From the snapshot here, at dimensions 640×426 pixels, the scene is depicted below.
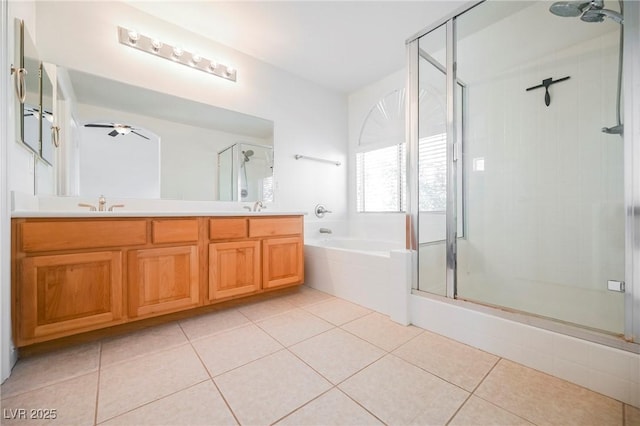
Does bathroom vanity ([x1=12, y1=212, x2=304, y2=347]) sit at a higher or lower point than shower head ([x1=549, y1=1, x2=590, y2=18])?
lower

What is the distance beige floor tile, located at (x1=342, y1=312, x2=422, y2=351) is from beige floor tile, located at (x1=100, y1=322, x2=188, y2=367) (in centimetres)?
108

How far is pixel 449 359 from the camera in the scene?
52.1 inches

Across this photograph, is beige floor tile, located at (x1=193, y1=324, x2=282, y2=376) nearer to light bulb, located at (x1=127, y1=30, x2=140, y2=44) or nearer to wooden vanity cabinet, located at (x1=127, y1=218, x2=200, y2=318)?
wooden vanity cabinet, located at (x1=127, y1=218, x2=200, y2=318)

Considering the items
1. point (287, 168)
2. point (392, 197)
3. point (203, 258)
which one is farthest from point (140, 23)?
point (392, 197)

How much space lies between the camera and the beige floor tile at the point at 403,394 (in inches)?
37.5

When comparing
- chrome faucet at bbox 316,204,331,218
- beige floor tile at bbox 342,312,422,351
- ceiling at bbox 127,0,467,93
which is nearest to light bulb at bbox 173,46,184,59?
ceiling at bbox 127,0,467,93

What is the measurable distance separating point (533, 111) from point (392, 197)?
148 centimetres

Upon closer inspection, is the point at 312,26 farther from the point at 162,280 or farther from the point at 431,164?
the point at 162,280

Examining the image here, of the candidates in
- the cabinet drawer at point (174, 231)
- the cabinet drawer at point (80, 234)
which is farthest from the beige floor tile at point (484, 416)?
the cabinet drawer at point (80, 234)

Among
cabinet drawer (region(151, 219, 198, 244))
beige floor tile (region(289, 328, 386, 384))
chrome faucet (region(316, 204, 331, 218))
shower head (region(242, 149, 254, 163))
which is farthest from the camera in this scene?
chrome faucet (region(316, 204, 331, 218))

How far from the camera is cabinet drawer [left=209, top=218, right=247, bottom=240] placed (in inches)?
73.6

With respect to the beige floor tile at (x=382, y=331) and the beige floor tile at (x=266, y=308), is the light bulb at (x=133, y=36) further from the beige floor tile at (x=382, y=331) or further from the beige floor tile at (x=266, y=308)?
the beige floor tile at (x=382, y=331)

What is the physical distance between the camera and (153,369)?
1.25 meters

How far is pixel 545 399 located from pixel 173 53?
10.7 feet
